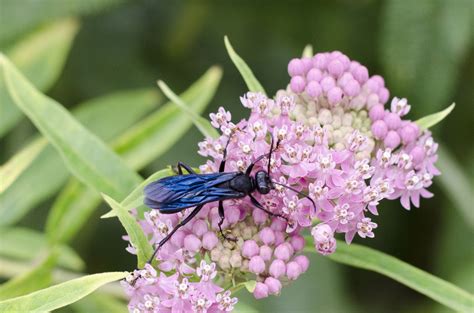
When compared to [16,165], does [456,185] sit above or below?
below

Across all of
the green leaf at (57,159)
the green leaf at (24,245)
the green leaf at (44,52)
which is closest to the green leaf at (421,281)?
the green leaf at (24,245)

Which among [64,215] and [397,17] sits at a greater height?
[397,17]

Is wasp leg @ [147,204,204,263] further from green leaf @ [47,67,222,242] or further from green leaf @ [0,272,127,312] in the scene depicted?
green leaf @ [47,67,222,242]

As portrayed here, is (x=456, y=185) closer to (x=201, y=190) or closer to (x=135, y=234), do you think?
(x=201, y=190)

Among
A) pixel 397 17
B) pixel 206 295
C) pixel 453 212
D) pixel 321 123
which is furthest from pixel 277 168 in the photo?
pixel 453 212

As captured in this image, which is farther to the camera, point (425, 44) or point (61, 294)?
point (425, 44)

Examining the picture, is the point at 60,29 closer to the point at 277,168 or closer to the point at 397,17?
the point at 397,17

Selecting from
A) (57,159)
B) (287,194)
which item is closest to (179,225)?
(287,194)
